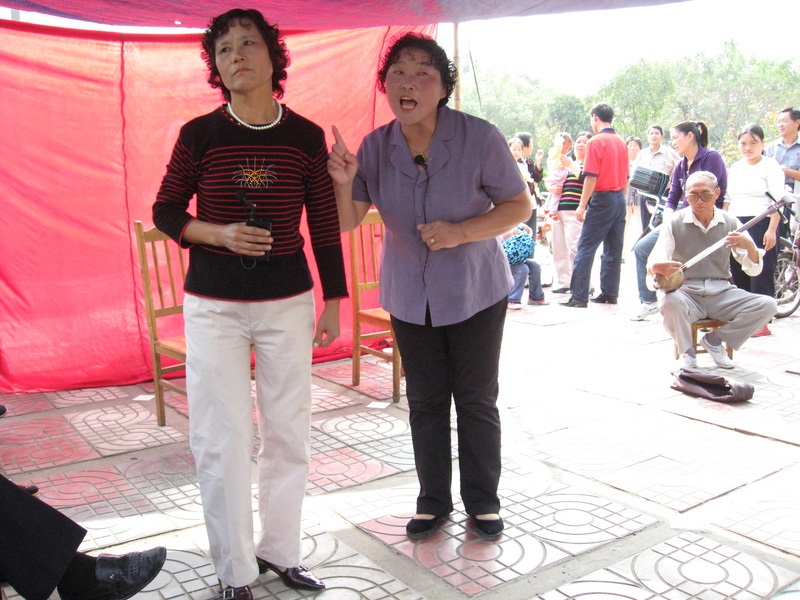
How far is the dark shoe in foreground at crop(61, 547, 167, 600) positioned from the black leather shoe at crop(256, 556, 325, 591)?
368mm

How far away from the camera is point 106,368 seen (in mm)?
5270

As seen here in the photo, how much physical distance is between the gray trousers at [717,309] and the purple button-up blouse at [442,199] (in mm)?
2773

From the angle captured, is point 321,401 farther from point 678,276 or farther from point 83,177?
point 678,276

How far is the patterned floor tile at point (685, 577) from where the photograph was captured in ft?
8.21

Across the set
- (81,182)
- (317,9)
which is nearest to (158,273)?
(81,182)

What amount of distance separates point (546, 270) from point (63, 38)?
22.0 ft

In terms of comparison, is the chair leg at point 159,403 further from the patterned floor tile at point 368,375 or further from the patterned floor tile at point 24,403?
the patterned floor tile at point 368,375

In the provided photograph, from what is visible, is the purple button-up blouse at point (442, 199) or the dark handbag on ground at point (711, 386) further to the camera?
the dark handbag on ground at point (711, 386)

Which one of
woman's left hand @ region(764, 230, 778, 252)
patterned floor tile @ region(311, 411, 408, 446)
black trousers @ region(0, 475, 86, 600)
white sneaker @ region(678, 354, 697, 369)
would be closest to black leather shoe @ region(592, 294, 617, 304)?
woman's left hand @ region(764, 230, 778, 252)

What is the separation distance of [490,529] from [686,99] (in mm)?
12289

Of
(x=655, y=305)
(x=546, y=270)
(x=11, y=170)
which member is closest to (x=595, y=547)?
(x=11, y=170)

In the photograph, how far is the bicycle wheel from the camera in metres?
7.47

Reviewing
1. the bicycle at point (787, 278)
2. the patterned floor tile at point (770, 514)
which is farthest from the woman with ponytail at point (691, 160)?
the patterned floor tile at point (770, 514)

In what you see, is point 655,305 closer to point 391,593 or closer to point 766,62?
point 391,593
